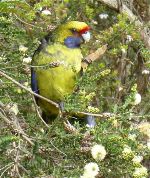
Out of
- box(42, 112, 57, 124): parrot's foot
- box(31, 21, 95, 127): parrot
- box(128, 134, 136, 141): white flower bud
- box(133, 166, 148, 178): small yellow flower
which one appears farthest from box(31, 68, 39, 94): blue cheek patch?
box(133, 166, 148, 178): small yellow flower

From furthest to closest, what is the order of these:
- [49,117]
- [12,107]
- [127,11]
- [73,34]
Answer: [127,11] < [49,117] < [73,34] < [12,107]

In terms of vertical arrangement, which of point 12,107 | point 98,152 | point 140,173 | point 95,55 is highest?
point 95,55

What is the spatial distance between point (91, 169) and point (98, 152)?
74mm

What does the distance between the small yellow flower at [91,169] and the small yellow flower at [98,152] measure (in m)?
0.03

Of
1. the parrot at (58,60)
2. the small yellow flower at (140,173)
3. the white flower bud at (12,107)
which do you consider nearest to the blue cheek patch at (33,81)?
the parrot at (58,60)

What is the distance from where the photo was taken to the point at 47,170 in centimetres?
224

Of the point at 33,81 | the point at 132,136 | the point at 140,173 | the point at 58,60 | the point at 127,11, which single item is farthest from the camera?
the point at 127,11

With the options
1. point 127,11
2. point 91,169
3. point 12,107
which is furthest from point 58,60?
point 127,11

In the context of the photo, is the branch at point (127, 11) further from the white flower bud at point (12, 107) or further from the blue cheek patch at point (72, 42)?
the white flower bud at point (12, 107)

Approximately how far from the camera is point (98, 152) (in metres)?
2.06

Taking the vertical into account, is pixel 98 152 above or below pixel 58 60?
below

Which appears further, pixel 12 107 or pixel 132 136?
pixel 12 107

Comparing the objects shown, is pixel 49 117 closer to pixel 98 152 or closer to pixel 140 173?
pixel 98 152

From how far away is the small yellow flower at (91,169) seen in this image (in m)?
2.00
